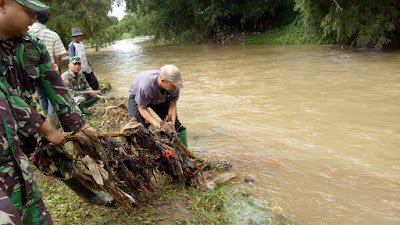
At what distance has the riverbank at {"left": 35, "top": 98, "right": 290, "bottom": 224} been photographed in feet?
8.30

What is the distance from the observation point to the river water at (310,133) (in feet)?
10.5

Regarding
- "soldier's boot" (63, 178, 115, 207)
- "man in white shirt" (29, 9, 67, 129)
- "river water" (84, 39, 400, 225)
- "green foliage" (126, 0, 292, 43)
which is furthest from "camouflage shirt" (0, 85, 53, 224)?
"green foliage" (126, 0, 292, 43)

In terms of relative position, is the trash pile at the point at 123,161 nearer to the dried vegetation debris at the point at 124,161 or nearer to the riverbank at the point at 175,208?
the dried vegetation debris at the point at 124,161

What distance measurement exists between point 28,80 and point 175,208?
1.60 m

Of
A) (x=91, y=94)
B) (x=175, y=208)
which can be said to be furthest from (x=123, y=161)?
(x=91, y=94)

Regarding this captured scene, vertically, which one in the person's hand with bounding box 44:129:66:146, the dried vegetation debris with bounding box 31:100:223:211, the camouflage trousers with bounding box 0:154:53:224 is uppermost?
the person's hand with bounding box 44:129:66:146

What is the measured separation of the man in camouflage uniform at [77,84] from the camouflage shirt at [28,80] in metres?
3.18

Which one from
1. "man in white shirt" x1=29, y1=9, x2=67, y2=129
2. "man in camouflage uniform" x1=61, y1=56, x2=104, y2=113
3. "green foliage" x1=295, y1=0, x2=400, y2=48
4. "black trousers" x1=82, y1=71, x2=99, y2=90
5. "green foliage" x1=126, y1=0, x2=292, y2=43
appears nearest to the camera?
"man in white shirt" x1=29, y1=9, x2=67, y2=129

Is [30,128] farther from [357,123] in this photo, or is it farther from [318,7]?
[318,7]

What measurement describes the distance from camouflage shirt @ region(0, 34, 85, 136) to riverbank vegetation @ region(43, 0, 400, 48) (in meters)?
12.5

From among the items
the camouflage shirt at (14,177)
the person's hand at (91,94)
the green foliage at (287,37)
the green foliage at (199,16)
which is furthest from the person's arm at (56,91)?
the green foliage at (199,16)

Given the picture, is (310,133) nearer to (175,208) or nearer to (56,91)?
(175,208)

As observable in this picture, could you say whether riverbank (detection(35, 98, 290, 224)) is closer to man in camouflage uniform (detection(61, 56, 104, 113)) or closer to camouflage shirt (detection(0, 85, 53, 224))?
camouflage shirt (detection(0, 85, 53, 224))

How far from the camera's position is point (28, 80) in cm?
180
